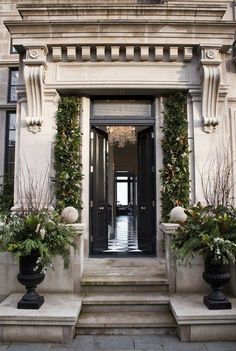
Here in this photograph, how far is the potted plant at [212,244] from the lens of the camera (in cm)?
389

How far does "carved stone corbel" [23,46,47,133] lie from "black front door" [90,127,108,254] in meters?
1.25

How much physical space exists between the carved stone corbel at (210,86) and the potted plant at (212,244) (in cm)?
232

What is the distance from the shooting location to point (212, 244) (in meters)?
3.88

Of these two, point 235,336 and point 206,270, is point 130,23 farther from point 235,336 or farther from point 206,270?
point 235,336

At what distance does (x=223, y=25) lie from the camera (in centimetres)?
595

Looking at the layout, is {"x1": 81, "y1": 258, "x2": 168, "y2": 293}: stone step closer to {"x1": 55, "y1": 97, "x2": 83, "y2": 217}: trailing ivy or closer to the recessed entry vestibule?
the recessed entry vestibule

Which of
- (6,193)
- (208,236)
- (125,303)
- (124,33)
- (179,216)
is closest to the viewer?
(208,236)

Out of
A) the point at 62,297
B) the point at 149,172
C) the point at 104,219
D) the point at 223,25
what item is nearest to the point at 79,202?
the point at 104,219

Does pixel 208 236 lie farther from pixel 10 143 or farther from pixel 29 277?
pixel 10 143

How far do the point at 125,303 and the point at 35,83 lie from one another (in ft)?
13.9

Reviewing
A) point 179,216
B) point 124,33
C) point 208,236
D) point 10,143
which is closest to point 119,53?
point 124,33

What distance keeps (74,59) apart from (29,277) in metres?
4.25

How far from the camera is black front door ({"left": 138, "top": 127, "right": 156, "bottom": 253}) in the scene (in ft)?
21.6

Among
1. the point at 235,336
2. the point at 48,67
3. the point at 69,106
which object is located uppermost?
the point at 48,67
